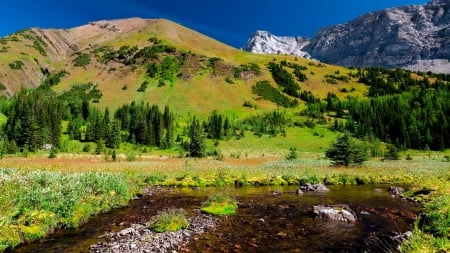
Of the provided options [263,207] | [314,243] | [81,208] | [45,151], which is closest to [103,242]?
[81,208]

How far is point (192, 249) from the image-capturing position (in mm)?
17094

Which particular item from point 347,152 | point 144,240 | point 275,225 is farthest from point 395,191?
point 347,152

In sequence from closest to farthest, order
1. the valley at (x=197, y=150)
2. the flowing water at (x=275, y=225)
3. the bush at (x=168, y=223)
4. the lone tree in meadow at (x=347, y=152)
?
the flowing water at (x=275, y=225) < the bush at (x=168, y=223) < the valley at (x=197, y=150) < the lone tree in meadow at (x=347, y=152)

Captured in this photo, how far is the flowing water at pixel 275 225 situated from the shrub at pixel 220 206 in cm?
84

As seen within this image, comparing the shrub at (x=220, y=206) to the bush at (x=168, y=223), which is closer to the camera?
the bush at (x=168, y=223)

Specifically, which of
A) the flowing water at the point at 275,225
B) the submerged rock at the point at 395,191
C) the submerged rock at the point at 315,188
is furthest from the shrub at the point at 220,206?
the submerged rock at the point at 395,191

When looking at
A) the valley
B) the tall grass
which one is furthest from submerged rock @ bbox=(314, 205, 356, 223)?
the tall grass

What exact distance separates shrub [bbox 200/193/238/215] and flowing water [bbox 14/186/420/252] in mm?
840

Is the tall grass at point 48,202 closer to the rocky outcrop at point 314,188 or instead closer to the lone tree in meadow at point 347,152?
the rocky outcrop at point 314,188

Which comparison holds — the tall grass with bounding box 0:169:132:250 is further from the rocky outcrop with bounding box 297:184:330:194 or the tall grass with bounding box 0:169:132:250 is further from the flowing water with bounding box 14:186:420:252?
the rocky outcrop with bounding box 297:184:330:194

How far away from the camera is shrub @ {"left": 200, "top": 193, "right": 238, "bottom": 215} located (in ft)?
83.6

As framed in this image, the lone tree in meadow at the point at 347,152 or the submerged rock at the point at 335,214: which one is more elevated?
the lone tree in meadow at the point at 347,152

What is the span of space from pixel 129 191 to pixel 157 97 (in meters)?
163

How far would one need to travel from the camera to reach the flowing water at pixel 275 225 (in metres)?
17.6
